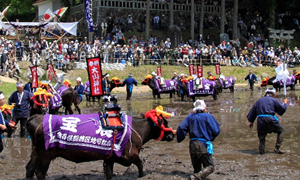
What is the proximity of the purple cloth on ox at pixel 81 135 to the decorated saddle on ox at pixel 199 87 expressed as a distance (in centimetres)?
1394

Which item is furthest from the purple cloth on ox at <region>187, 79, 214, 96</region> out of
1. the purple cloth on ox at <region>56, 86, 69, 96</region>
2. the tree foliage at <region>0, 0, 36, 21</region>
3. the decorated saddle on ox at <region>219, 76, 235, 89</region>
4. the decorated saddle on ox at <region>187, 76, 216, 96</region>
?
the tree foliage at <region>0, 0, 36, 21</region>

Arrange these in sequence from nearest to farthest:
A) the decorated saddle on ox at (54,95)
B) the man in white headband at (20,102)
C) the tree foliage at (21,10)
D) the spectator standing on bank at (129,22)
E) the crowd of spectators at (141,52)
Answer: the man in white headband at (20,102), the decorated saddle on ox at (54,95), the crowd of spectators at (141,52), the spectator standing on bank at (129,22), the tree foliage at (21,10)

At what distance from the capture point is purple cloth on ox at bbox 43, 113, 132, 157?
8.06m

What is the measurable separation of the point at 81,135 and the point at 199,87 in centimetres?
1453

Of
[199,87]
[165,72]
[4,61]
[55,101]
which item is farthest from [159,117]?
[165,72]

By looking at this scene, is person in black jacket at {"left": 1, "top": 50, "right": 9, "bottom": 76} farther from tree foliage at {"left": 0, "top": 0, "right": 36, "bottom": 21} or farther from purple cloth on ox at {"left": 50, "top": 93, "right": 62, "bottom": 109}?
tree foliage at {"left": 0, "top": 0, "right": 36, "bottom": 21}

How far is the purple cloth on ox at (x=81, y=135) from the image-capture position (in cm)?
806

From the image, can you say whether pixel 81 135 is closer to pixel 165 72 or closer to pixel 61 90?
pixel 61 90

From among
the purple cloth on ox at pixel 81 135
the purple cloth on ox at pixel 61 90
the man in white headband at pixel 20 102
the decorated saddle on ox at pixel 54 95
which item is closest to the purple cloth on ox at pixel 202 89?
the purple cloth on ox at pixel 61 90

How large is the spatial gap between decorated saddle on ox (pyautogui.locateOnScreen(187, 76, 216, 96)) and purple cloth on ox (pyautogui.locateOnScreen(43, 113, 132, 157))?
1394cm

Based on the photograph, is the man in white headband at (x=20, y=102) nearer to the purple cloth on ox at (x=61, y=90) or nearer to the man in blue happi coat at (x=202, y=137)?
the purple cloth on ox at (x=61, y=90)

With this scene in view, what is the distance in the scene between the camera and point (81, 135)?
8.19 m

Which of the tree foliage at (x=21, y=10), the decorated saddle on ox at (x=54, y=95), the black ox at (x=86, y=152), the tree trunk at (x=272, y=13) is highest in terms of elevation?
the tree foliage at (x=21, y=10)

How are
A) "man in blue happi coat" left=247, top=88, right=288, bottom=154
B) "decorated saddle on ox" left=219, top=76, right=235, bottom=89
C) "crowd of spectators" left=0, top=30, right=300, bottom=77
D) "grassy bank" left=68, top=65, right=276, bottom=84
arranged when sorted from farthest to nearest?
"grassy bank" left=68, top=65, right=276, bottom=84
"crowd of spectators" left=0, top=30, right=300, bottom=77
"decorated saddle on ox" left=219, top=76, right=235, bottom=89
"man in blue happi coat" left=247, top=88, right=288, bottom=154
